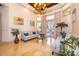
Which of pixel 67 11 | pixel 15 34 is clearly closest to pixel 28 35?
pixel 15 34

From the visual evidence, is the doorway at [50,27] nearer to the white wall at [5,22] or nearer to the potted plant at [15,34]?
the potted plant at [15,34]

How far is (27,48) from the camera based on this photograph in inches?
86.4

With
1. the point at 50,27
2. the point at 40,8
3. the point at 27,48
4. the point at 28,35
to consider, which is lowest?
the point at 27,48

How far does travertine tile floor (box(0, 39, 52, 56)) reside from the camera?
2.16 metres

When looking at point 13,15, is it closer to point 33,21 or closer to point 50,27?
point 33,21

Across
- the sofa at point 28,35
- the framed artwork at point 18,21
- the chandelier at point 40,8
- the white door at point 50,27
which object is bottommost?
the sofa at point 28,35

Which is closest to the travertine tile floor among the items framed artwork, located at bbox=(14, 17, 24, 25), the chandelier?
framed artwork, located at bbox=(14, 17, 24, 25)

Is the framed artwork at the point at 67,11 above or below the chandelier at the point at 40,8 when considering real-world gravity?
below

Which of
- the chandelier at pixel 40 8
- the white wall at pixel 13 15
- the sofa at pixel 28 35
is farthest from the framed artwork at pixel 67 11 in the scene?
the sofa at pixel 28 35

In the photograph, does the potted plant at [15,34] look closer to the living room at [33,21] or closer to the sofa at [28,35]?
the living room at [33,21]

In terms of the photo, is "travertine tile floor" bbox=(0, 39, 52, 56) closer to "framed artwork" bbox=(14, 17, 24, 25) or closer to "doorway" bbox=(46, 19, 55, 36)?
"doorway" bbox=(46, 19, 55, 36)

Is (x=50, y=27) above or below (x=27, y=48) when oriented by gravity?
above

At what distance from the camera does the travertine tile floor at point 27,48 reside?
2160 millimetres

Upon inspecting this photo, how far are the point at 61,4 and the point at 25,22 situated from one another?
0.77 metres
